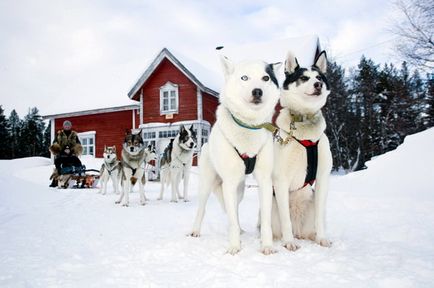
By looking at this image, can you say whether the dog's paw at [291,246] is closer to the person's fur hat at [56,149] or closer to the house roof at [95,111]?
the person's fur hat at [56,149]

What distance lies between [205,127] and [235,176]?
47.6ft

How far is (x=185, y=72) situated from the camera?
655 inches

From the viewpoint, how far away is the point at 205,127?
1727cm

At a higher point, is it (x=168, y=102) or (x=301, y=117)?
(x=168, y=102)

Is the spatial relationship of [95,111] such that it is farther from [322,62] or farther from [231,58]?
[322,62]

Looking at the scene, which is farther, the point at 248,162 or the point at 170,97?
the point at 170,97

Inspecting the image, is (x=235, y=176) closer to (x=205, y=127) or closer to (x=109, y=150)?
(x=109, y=150)

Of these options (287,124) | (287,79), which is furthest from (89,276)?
A: (287,79)

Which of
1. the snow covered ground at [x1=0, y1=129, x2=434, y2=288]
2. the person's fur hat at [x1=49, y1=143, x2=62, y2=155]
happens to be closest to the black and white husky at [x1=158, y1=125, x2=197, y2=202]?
the snow covered ground at [x1=0, y1=129, x2=434, y2=288]

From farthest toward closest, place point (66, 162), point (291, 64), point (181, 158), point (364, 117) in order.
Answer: point (364, 117), point (66, 162), point (181, 158), point (291, 64)

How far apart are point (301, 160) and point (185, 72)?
14453 millimetres

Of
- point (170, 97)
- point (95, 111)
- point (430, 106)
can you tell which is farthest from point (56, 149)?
point (430, 106)

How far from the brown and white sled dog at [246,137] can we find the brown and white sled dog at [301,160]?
0.60 feet

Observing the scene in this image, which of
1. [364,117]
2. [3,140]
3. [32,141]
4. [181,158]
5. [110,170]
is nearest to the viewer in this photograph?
[181,158]
